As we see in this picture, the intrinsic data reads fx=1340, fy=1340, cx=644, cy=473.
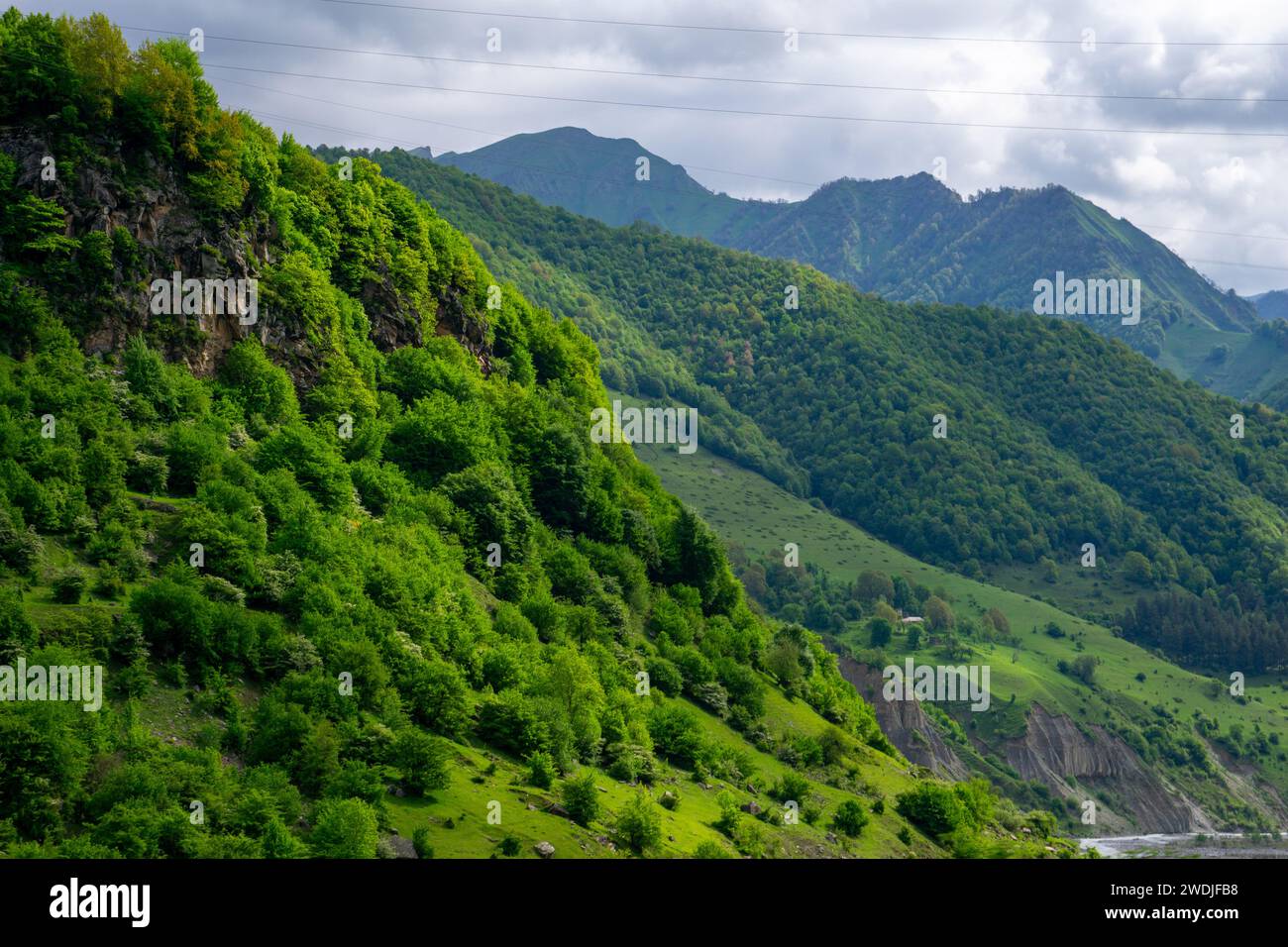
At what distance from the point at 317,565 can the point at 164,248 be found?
27.0 metres

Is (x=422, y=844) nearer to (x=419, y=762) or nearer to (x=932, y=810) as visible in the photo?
(x=419, y=762)

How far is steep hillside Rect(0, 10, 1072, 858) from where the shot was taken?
201 feet

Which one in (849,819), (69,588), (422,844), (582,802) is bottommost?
(849,819)

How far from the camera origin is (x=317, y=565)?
81.3 m

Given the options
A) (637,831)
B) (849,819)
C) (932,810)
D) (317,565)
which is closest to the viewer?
(637,831)

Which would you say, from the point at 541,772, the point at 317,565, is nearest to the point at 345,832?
the point at 541,772

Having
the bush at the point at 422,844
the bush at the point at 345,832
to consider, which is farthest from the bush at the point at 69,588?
the bush at the point at 422,844

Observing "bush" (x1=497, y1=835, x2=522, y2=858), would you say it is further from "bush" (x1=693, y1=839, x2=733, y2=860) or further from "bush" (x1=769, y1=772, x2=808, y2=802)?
"bush" (x1=769, y1=772, x2=808, y2=802)

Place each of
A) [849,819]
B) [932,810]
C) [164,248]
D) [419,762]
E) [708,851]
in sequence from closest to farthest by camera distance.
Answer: [419,762], [708,851], [164,248], [849,819], [932,810]

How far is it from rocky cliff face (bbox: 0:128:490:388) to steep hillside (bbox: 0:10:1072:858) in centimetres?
22

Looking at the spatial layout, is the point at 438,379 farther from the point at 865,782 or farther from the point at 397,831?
the point at 397,831

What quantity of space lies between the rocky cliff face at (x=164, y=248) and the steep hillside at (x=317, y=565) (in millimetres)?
218

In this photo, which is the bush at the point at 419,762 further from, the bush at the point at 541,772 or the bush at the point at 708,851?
the bush at the point at 708,851

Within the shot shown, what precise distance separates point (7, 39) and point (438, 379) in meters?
42.3
